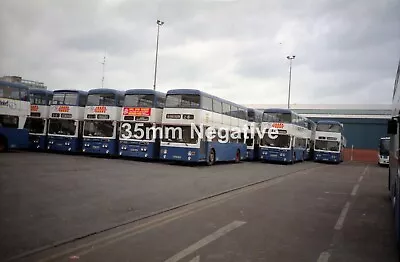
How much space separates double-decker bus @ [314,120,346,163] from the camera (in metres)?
33.8

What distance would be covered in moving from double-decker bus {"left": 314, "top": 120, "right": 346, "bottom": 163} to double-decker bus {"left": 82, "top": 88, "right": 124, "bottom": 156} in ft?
63.0

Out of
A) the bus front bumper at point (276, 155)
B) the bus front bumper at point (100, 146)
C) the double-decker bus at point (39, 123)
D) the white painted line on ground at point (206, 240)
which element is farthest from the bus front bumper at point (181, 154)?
the white painted line on ground at point (206, 240)

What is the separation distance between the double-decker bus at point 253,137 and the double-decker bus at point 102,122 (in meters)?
10.4

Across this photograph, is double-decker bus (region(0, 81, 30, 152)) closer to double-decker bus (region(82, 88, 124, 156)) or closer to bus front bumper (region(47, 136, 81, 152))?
bus front bumper (region(47, 136, 81, 152))

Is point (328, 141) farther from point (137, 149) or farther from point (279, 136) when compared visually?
point (137, 149)

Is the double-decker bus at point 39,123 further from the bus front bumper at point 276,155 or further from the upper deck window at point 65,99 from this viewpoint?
the bus front bumper at point 276,155

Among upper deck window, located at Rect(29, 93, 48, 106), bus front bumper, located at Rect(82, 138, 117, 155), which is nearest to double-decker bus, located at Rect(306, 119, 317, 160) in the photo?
bus front bumper, located at Rect(82, 138, 117, 155)

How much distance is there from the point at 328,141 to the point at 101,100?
20.7 meters

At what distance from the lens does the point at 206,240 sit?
19.3 ft

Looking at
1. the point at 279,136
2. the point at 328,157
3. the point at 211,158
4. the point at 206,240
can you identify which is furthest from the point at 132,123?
the point at 328,157

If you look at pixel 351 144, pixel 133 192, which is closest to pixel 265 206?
pixel 133 192

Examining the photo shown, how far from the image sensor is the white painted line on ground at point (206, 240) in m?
5.03

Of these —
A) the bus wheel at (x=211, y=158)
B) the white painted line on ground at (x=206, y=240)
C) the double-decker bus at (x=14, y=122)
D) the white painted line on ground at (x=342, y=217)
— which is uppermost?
the double-decker bus at (x=14, y=122)

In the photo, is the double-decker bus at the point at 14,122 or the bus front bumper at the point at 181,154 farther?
the bus front bumper at the point at 181,154
